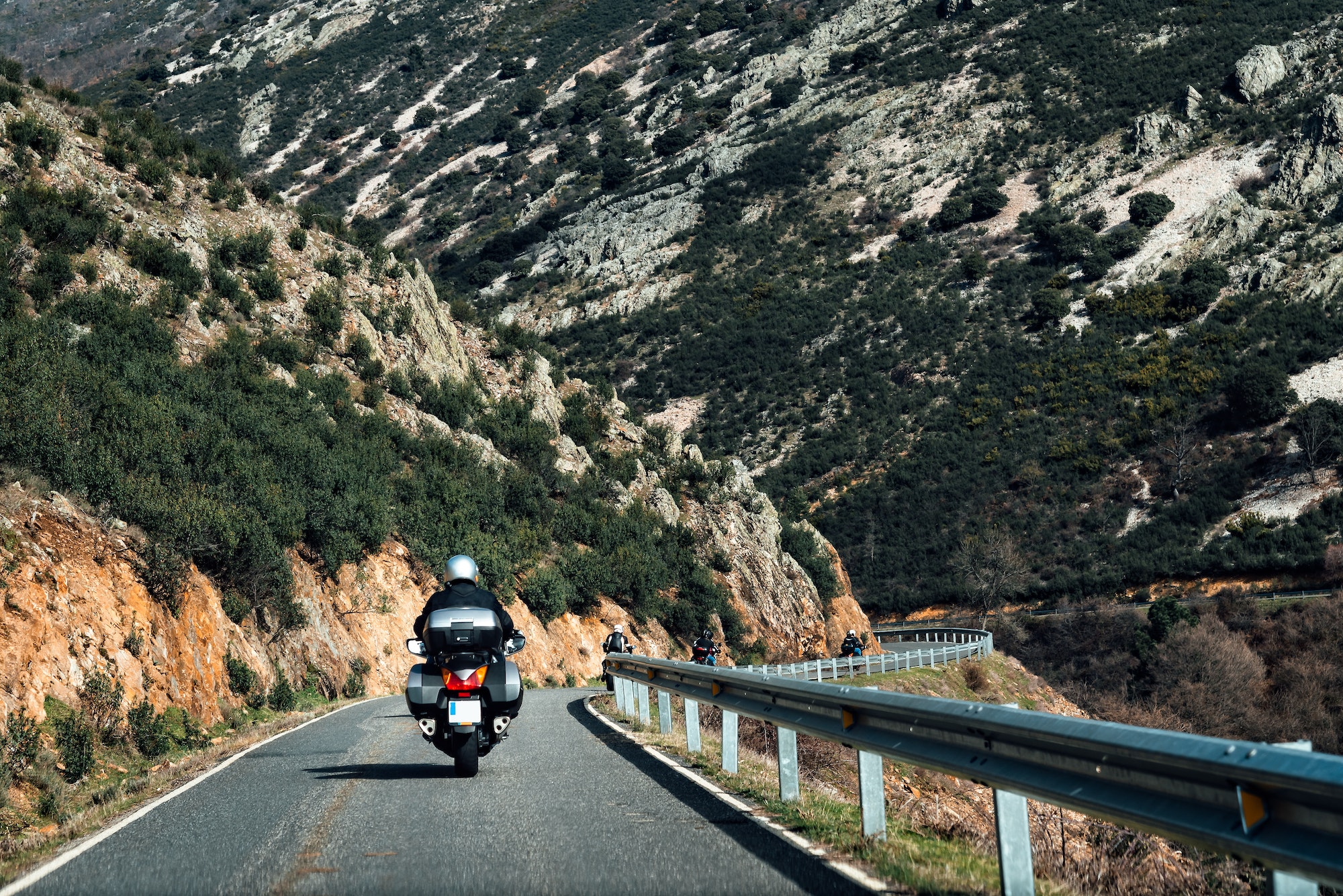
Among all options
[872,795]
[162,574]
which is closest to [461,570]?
[872,795]

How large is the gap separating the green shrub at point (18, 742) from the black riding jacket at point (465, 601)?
4.10 meters

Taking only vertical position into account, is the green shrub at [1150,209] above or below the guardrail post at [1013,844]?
above

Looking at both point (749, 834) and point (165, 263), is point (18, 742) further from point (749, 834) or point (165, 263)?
point (165, 263)

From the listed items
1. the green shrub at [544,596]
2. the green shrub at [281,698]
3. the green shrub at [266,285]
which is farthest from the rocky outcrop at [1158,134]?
the green shrub at [281,698]

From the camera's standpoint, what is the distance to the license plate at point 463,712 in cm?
968

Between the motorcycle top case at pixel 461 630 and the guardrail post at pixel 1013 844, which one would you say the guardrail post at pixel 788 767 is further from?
the guardrail post at pixel 1013 844

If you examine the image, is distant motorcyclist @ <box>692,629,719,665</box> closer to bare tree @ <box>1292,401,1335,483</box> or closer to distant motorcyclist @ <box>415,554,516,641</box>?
distant motorcyclist @ <box>415,554,516,641</box>

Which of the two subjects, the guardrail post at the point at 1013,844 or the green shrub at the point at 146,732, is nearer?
the guardrail post at the point at 1013,844

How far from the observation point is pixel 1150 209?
86.1m

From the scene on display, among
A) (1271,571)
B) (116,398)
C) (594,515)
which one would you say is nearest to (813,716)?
(116,398)

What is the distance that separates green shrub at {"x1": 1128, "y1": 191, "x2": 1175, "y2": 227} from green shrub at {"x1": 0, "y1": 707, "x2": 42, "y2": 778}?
89.6 meters

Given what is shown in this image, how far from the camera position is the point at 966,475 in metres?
72.2

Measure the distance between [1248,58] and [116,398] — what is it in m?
98.8

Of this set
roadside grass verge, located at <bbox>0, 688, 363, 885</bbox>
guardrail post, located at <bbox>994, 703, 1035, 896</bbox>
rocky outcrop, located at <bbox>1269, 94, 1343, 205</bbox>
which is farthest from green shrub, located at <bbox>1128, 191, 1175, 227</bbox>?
guardrail post, located at <bbox>994, 703, 1035, 896</bbox>
